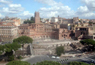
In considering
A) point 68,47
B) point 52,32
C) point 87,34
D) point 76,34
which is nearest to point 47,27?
point 52,32

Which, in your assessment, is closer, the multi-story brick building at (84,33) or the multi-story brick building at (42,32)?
the multi-story brick building at (84,33)

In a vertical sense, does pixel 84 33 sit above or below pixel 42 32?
below

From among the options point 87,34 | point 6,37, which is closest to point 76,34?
point 87,34

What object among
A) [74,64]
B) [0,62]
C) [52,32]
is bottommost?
[0,62]

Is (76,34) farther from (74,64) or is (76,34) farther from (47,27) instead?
(74,64)

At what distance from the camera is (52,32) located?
65.8 m

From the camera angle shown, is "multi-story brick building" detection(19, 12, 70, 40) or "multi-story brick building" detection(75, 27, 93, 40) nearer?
"multi-story brick building" detection(75, 27, 93, 40)

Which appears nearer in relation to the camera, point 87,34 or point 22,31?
point 87,34

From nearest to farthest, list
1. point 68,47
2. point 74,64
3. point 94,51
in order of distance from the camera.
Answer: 1. point 74,64
2. point 94,51
3. point 68,47

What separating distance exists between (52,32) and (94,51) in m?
30.7

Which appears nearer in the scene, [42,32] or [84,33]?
[84,33]

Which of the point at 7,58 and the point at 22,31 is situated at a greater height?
the point at 22,31

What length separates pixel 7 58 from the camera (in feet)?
107

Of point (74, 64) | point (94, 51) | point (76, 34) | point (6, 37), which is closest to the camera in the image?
point (74, 64)
